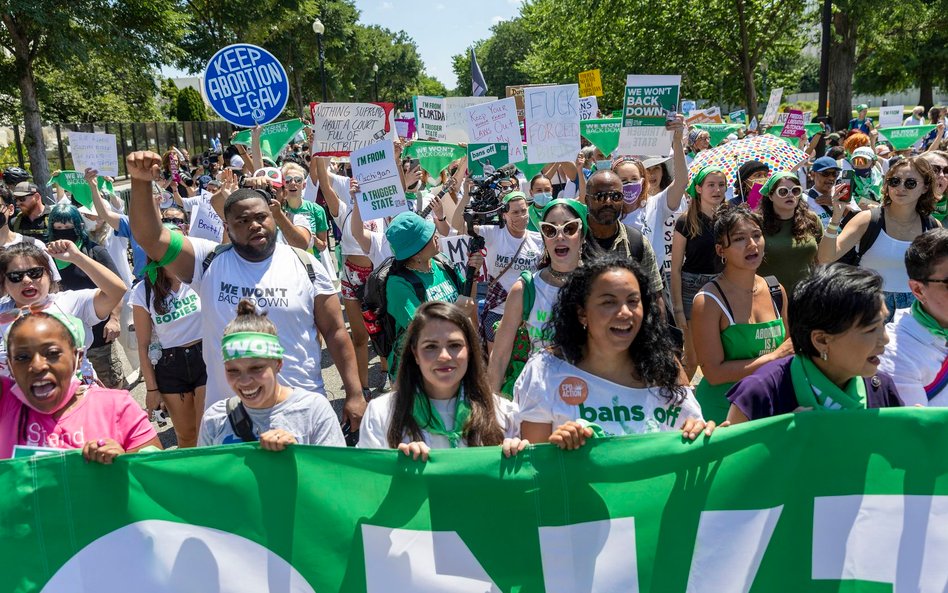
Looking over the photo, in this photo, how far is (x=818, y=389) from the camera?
8.30 ft

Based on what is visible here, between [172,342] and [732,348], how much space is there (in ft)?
10.1

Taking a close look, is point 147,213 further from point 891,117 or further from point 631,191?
point 891,117

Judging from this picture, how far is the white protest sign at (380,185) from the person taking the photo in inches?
239

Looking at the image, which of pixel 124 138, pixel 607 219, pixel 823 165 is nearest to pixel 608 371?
pixel 607 219

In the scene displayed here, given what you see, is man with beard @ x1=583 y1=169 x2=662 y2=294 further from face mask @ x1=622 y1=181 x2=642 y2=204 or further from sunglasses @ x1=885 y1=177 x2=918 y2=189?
sunglasses @ x1=885 y1=177 x2=918 y2=189

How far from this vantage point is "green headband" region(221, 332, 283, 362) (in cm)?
279

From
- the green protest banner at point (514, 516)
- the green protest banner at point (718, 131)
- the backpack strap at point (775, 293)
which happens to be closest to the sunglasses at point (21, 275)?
the green protest banner at point (514, 516)

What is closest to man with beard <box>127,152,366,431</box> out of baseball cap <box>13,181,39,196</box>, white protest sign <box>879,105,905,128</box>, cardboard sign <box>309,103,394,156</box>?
cardboard sign <box>309,103,394,156</box>

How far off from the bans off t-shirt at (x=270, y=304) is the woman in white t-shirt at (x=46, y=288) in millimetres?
579

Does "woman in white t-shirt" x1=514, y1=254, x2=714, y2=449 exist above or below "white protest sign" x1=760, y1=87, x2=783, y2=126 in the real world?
below

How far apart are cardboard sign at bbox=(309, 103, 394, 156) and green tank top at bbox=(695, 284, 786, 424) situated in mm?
4327

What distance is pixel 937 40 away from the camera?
47.4 metres

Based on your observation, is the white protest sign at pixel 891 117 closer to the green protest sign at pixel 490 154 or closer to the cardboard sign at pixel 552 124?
the green protest sign at pixel 490 154

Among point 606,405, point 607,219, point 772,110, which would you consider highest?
point 772,110
